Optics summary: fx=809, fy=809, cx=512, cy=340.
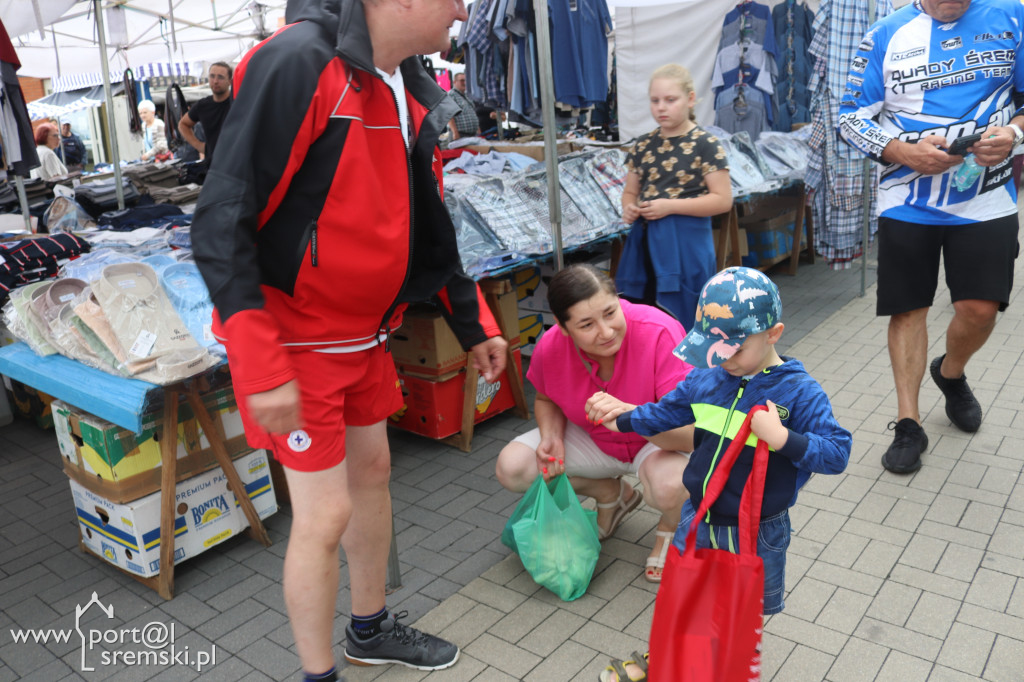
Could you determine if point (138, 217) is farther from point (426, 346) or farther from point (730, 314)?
point (730, 314)

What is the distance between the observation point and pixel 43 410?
15.9 feet

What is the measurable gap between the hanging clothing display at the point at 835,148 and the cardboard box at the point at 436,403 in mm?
3765

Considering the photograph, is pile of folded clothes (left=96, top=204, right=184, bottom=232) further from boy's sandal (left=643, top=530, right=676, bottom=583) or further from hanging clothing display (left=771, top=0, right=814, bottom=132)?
hanging clothing display (left=771, top=0, right=814, bottom=132)

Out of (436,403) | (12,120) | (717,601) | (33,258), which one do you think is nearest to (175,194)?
(12,120)

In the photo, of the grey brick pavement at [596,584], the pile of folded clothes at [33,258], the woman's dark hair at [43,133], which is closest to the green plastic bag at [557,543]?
the grey brick pavement at [596,584]

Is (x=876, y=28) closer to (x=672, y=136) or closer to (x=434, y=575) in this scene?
(x=672, y=136)

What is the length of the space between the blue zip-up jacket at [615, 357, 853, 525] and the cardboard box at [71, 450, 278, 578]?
1891 millimetres

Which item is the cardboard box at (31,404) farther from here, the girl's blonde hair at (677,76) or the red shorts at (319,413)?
the girl's blonde hair at (677,76)

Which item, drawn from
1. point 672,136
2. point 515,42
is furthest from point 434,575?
point 515,42

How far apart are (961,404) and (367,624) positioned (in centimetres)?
301

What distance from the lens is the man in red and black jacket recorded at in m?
1.68

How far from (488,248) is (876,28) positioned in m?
2.02

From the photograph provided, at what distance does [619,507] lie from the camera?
10.5ft

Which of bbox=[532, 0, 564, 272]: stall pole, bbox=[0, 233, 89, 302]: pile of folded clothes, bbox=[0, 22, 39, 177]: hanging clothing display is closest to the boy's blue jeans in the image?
bbox=[532, 0, 564, 272]: stall pole
